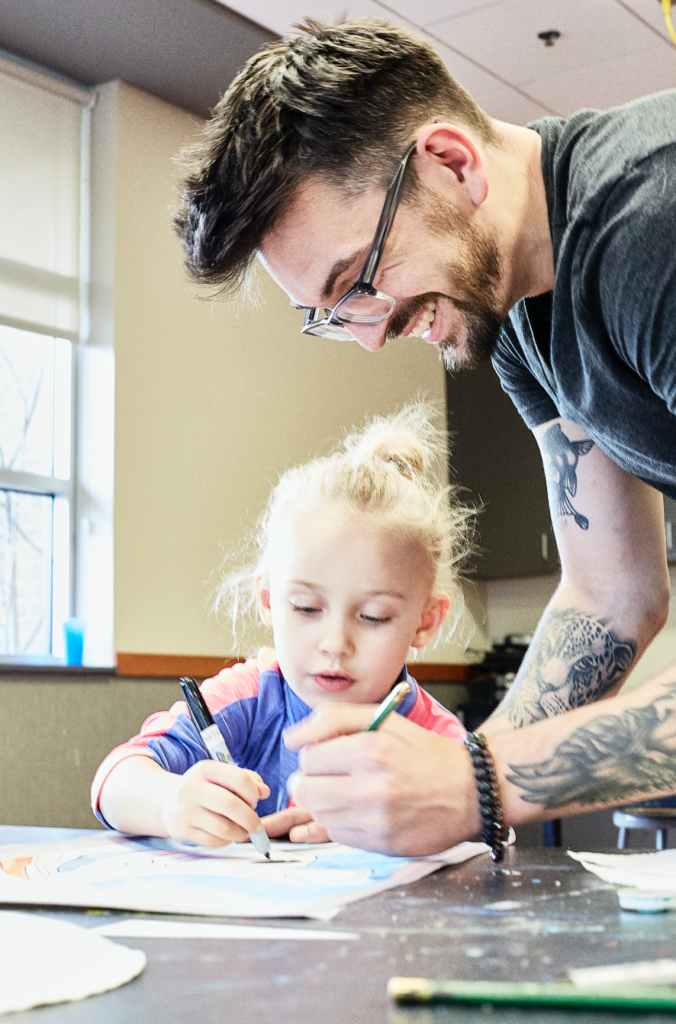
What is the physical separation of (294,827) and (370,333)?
57cm

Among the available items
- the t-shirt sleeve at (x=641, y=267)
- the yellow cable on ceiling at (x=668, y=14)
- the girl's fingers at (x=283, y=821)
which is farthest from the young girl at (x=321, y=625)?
the yellow cable on ceiling at (x=668, y=14)

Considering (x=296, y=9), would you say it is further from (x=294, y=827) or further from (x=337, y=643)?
(x=294, y=827)

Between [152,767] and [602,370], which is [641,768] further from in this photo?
[152,767]

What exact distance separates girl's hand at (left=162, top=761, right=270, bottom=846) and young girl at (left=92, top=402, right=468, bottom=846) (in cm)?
14

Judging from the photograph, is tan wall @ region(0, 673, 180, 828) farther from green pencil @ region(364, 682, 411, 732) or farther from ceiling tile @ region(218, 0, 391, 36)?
green pencil @ region(364, 682, 411, 732)

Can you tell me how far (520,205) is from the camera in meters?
1.20

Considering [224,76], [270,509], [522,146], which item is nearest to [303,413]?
[224,76]

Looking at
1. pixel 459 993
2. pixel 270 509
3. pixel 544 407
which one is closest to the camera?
pixel 459 993

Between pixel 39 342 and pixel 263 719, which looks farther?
pixel 39 342

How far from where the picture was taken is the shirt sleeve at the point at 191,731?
1.25m

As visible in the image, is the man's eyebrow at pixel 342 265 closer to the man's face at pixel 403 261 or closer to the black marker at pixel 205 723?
the man's face at pixel 403 261

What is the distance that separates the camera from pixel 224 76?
387cm

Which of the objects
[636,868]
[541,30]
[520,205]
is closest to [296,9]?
[541,30]

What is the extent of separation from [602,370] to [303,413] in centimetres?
344
